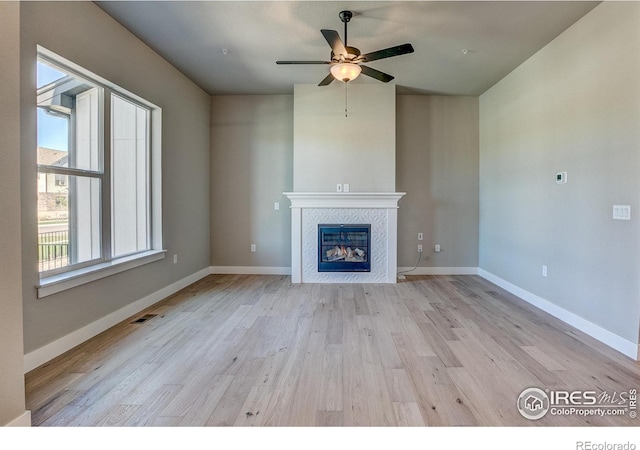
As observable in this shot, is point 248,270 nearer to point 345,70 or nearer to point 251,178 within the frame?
point 251,178

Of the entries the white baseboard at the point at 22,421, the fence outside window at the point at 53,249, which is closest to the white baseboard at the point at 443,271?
the fence outside window at the point at 53,249

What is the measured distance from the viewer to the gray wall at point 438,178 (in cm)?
493

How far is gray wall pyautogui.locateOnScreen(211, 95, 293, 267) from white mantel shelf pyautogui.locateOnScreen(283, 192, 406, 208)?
1.82ft

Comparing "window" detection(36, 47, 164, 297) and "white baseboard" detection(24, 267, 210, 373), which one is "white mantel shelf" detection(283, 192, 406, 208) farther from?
"white baseboard" detection(24, 267, 210, 373)

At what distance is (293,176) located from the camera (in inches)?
186

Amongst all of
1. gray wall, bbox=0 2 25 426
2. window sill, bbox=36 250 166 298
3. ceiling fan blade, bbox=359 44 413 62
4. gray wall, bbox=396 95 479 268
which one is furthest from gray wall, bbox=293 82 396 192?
gray wall, bbox=0 2 25 426

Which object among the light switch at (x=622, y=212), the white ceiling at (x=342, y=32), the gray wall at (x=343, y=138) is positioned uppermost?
the white ceiling at (x=342, y=32)

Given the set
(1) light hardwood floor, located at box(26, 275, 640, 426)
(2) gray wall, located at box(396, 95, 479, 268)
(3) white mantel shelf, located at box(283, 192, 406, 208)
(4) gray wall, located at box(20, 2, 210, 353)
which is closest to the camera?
(1) light hardwood floor, located at box(26, 275, 640, 426)

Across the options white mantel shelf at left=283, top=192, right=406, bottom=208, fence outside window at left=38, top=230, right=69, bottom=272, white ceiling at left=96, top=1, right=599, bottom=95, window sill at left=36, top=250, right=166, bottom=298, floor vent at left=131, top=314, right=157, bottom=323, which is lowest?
floor vent at left=131, top=314, right=157, bottom=323

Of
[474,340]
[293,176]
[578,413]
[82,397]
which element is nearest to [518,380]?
[578,413]

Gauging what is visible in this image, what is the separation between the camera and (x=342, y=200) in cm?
450

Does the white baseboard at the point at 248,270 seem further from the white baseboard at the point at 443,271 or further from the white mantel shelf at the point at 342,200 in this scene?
the white baseboard at the point at 443,271

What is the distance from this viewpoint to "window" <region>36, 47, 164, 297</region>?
2.36 m

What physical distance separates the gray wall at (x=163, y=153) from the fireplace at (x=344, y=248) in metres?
1.92
